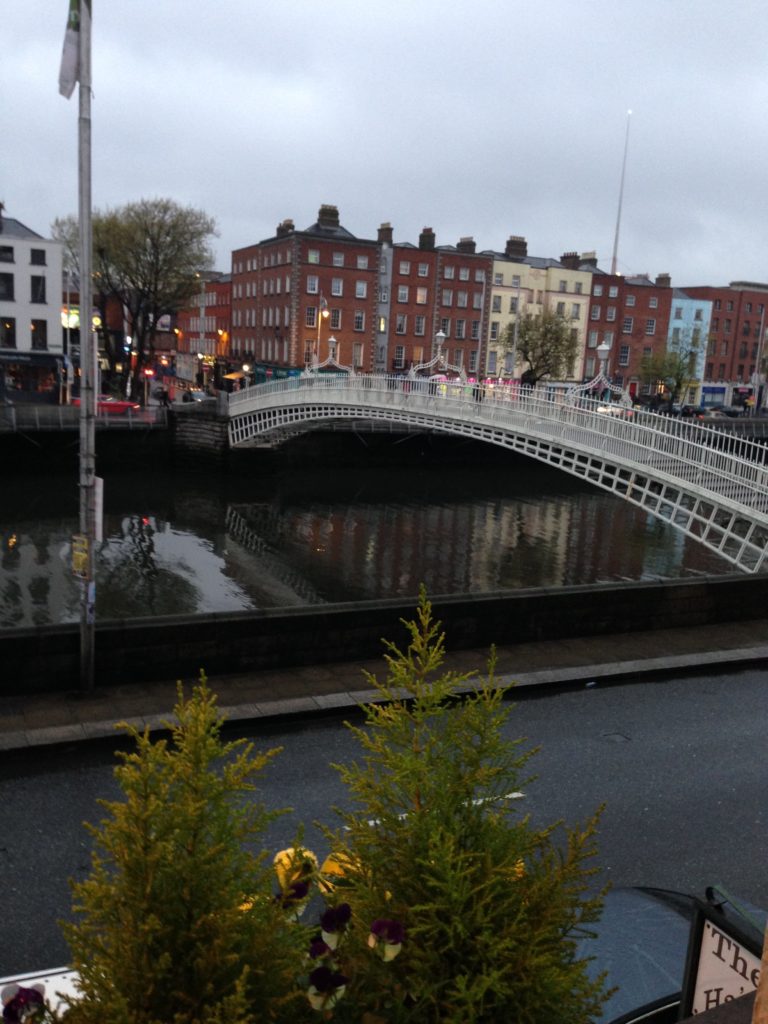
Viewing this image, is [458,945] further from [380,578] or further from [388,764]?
[380,578]

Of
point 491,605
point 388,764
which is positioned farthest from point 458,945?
point 491,605

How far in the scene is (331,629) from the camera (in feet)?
40.5

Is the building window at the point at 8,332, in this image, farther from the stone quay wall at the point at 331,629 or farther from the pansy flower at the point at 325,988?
the pansy flower at the point at 325,988

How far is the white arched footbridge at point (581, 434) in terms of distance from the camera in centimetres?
2048

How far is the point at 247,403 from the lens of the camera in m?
42.8

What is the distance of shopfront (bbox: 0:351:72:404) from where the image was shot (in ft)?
183

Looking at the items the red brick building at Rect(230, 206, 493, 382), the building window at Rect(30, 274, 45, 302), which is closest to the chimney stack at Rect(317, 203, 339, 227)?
the red brick building at Rect(230, 206, 493, 382)

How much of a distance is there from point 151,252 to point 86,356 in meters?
49.2

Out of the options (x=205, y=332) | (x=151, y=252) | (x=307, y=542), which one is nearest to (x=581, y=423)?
(x=307, y=542)

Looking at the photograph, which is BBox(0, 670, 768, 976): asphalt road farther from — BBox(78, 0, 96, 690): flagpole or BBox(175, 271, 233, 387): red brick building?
BBox(175, 271, 233, 387): red brick building

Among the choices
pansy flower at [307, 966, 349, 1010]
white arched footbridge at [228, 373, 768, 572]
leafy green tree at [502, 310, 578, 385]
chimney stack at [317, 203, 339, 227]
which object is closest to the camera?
pansy flower at [307, 966, 349, 1010]

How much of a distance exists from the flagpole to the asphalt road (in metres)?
1.58

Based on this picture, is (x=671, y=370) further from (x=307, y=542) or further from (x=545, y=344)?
(x=307, y=542)

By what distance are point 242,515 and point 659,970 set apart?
31.9 m
